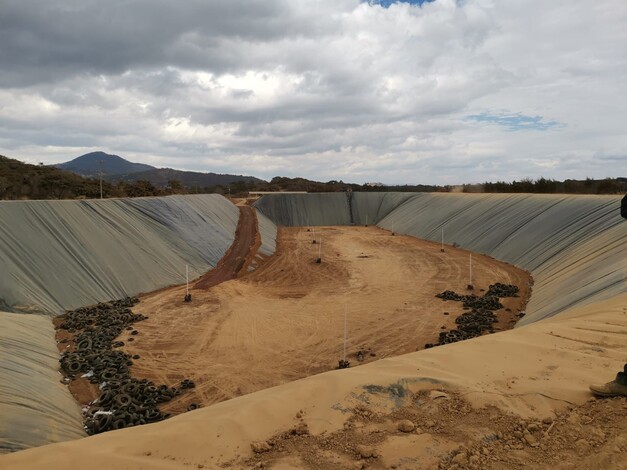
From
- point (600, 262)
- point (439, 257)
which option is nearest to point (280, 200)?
point (439, 257)

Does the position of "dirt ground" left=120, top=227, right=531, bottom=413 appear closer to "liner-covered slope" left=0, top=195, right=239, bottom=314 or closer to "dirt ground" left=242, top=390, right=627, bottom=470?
"liner-covered slope" left=0, top=195, right=239, bottom=314

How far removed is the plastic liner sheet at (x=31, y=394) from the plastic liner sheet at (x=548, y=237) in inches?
445

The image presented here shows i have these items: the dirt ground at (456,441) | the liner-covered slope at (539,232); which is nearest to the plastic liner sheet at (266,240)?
the liner-covered slope at (539,232)

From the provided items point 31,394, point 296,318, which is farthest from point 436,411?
point 296,318

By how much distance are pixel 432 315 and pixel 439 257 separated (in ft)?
38.4

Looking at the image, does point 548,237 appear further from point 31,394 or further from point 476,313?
point 31,394

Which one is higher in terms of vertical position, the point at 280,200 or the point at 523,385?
the point at 280,200

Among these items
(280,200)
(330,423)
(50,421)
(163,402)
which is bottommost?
(163,402)

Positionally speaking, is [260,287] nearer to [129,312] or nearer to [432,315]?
[129,312]

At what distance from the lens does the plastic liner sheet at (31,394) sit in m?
5.80

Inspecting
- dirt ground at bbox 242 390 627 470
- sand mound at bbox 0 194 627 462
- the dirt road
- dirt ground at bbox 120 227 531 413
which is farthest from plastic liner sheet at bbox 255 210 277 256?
dirt ground at bbox 242 390 627 470

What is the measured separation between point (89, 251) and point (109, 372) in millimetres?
8560

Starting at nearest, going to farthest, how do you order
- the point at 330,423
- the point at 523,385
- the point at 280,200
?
1. the point at 330,423
2. the point at 523,385
3. the point at 280,200

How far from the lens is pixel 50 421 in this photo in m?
6.61
